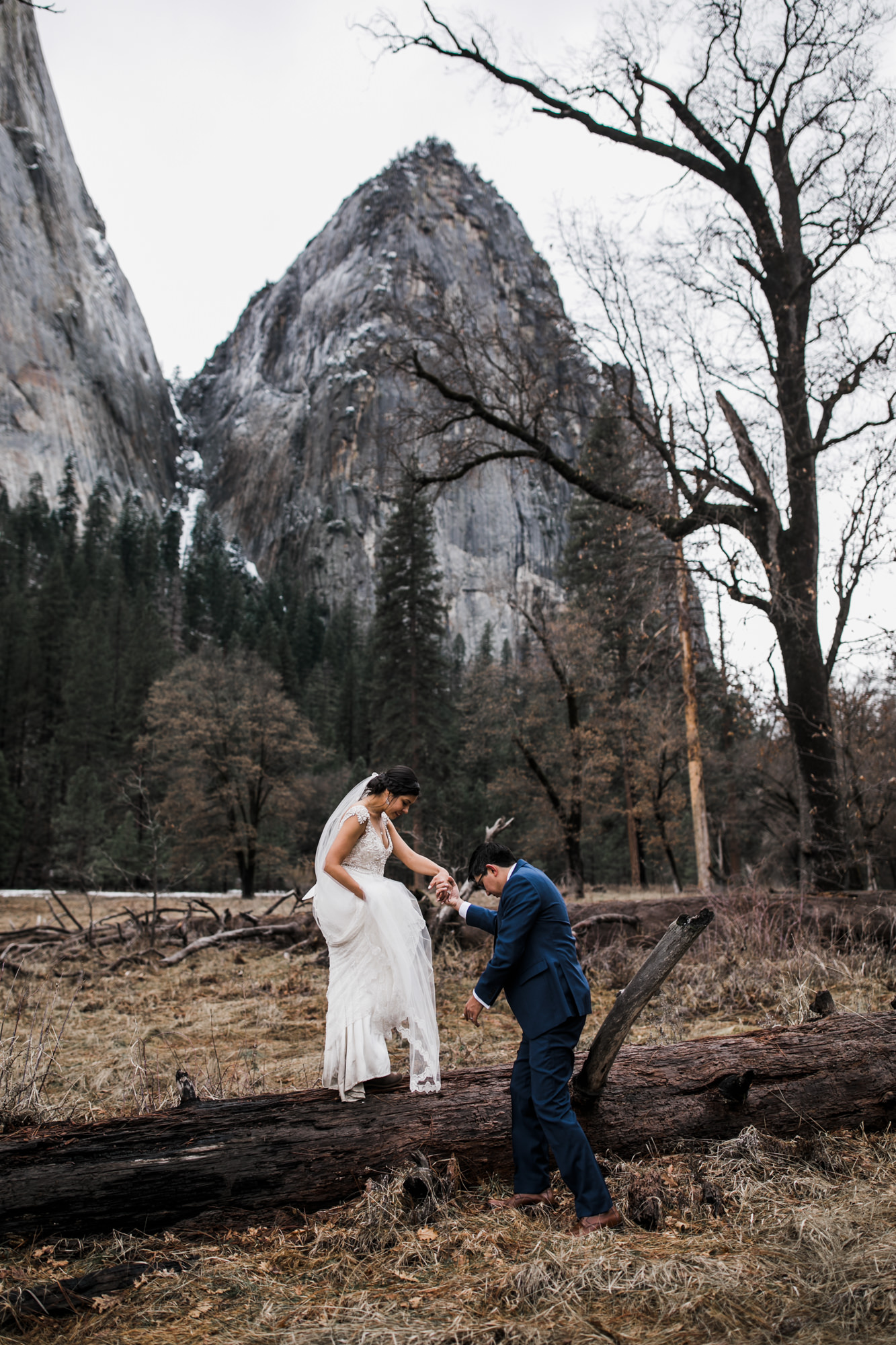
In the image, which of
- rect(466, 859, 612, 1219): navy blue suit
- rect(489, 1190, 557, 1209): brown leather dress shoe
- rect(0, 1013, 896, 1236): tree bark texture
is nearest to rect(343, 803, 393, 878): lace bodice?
rect(466, 859, 612, 1219): navy blue suit

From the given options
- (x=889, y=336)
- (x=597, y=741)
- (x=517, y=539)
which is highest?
(x=517, y=539)

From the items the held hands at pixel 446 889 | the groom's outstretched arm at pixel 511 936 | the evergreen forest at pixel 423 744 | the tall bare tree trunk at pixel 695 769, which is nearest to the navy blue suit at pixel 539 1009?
the groom's outstretched arm at pixel 511 936

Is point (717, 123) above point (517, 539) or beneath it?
beneath

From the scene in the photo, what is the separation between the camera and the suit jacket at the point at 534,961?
3.81 meters

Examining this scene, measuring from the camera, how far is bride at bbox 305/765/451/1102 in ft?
13.5

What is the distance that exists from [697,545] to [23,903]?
69.6ft

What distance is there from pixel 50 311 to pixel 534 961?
12222 centimetres

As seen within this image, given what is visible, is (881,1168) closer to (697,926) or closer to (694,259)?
(697,926)

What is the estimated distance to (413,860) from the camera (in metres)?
5.06

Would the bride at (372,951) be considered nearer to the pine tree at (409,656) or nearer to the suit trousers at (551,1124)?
the suit trousers at (551,1124)

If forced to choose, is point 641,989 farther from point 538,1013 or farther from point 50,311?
point 50,311

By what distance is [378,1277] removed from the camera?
3.07 meters

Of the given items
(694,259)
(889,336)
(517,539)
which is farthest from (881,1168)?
(517,539)

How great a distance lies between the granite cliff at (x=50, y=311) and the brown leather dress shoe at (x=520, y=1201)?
106 m
